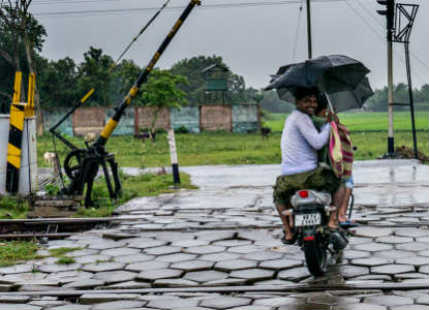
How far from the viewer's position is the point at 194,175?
16141 mm

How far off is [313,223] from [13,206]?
6664 millimetres

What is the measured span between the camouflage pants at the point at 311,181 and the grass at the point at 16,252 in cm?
286

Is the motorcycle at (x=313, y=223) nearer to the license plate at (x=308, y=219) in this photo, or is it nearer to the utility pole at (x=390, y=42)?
the license plate at (x=308, y=219)

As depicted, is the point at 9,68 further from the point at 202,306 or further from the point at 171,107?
the point at 171,107

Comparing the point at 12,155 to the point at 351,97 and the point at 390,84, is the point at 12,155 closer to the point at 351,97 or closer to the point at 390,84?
the point at 351,97

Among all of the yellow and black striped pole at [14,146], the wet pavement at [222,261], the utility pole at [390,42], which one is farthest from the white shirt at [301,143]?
the utility pole at [390,42]

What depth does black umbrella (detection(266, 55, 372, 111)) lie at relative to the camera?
247 inches

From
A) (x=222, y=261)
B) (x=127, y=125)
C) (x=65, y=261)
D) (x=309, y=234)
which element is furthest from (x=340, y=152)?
(x=127, y=125)

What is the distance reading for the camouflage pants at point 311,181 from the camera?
609 centimetres

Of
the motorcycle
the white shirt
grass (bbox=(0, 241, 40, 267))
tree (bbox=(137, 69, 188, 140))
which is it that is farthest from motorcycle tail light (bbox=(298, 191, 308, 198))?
tree (bbox=(137, 69, 188, 140))

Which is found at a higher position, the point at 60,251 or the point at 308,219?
the point at 308,219

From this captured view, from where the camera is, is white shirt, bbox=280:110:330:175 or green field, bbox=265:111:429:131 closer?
white shirt, bbox=280:110:330:175

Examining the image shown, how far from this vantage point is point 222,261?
6844 millimetres

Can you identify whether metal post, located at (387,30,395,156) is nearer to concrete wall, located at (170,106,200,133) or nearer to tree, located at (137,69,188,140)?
tree, located at (137,69,188,140)
